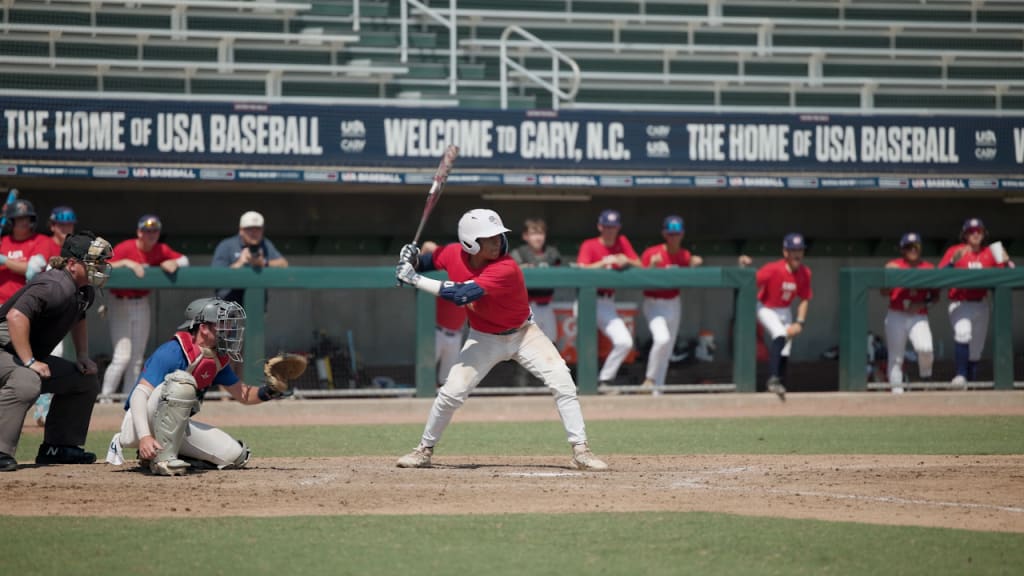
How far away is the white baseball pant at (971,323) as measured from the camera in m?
13.1

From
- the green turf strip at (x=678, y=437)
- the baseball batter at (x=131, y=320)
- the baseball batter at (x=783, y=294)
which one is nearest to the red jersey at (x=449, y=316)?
the green turf strip at (x=678, y=437)

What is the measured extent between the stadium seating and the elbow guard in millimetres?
7363

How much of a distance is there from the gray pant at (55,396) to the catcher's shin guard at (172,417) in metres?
0.93

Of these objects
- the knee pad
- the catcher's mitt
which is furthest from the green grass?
the catcher's mitt

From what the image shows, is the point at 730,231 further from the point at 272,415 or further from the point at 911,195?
the point at 272,415

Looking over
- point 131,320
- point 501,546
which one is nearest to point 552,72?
point 131,320

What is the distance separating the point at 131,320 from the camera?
11570 mm

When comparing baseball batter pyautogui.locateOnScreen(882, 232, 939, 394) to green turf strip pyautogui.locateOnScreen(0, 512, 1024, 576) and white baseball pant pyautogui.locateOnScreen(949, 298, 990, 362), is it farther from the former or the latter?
green turf strip pyautogui.locateOnScreen(0, 512, 1024, 576)

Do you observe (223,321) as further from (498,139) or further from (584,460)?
(498,139)

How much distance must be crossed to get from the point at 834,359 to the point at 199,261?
7.52 metres

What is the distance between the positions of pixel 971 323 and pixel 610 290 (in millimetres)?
3872

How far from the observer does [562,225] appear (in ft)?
51.9

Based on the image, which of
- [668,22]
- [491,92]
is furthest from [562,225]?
[668,22]

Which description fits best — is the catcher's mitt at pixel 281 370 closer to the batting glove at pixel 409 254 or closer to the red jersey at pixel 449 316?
the batting glove at pixel 409 254
